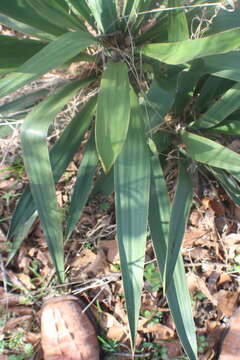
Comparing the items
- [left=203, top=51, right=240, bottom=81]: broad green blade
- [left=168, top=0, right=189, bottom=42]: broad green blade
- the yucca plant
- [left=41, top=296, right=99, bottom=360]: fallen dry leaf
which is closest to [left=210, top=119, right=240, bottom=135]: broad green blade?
the yucca plant

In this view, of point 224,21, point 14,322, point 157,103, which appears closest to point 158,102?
point 157,103

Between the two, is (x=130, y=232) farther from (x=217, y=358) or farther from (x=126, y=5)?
(x=126, y=5)

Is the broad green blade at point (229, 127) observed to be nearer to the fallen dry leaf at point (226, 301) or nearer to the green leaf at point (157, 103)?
the green leaf at point (157, 103)

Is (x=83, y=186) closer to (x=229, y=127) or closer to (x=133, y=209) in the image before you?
Result: (x=133, y=209)

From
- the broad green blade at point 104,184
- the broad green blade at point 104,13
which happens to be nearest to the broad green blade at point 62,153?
the broad green blade at point 104,184

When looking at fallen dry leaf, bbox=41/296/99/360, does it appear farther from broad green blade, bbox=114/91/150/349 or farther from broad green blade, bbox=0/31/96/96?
broad green blade, bbox=0/31/96/96

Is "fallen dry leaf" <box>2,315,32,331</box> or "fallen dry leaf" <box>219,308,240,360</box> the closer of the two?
"fallen dry leaf" <box>219,308,240,360</box>
